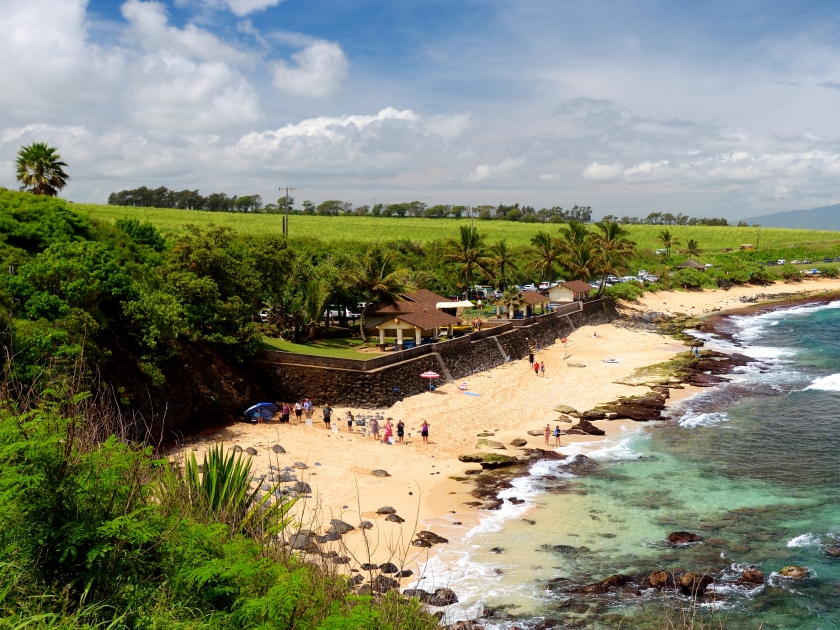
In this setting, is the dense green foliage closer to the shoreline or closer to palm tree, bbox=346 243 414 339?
the shoreline

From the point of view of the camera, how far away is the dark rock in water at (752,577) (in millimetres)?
Result: 17016

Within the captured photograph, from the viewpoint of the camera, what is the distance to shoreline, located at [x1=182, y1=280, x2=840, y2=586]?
1994cm

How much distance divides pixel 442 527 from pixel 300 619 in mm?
11986

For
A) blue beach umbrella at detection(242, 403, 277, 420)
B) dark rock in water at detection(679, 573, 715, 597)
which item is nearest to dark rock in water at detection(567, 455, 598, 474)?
dark rock in water at detection(679, 573, 715, 597)

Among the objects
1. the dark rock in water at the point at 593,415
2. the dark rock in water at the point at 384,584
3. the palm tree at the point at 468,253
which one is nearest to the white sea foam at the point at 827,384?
the dark rock in water at the point at 593,415

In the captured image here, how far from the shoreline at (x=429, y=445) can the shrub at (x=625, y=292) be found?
25.7 m

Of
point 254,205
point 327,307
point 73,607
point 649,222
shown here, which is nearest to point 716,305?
point 327,307

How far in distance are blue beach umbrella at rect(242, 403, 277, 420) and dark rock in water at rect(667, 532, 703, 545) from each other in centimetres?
1702

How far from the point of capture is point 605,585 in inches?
663

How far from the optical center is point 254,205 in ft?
450

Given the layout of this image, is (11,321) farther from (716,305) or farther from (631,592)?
(716,305)

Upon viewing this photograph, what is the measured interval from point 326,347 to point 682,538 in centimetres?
2300


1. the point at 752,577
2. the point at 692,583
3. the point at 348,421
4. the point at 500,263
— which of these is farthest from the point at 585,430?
the point at 500,263

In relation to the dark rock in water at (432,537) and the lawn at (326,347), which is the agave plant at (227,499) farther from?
the lawn at (326,347)
